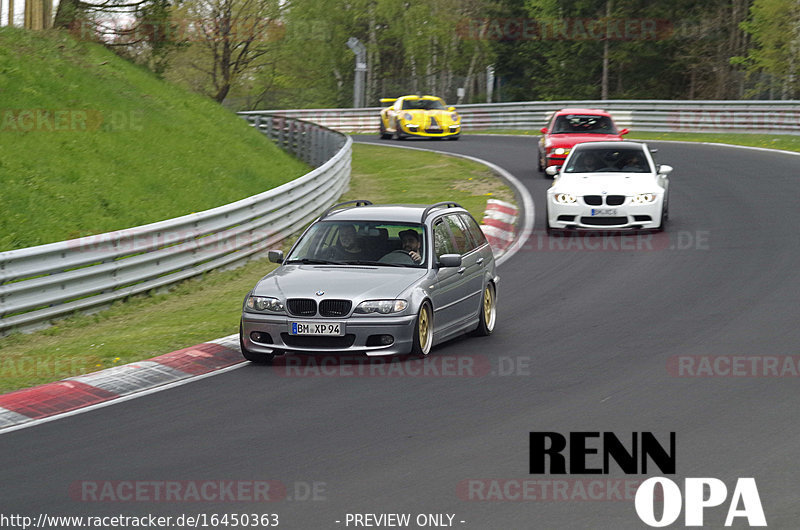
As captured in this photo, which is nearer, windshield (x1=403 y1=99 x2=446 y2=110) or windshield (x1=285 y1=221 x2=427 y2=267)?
windshield (x1=285 y1=221 x2=427 y2=267)

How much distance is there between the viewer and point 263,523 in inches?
245

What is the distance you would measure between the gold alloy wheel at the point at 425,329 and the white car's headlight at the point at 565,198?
8638mm

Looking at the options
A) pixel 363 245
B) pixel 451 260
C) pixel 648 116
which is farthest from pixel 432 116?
pixel 451 260

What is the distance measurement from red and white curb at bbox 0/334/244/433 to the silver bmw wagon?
0.53 meters

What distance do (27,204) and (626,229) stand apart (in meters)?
9.83

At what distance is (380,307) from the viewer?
10.5 meters

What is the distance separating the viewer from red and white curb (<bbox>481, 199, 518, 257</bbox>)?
61.4ft

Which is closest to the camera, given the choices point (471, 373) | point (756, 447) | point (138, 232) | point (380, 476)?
point (380, 476)

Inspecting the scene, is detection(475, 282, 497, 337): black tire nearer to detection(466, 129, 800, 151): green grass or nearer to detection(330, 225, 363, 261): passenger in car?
detection(330, 225, 363, 261): passenger in car

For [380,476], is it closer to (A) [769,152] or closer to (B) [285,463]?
(B) [285,463]

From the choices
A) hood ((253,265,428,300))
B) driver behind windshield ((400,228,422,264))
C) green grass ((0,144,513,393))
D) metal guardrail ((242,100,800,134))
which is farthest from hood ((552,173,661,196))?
metal guardrail ((242,100,800,134))

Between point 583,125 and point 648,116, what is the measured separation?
16.1 metres

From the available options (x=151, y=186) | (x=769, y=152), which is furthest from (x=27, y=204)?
(x=769, y=152)

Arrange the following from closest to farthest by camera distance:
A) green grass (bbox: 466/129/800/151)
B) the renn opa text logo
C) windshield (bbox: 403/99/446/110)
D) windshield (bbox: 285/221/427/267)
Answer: the renn opa text logo < windshield (bbox: 285/221/427/267) < green grass (bbox: 466/129/800/151) < windshield (bbox: 403/99/446/110)
